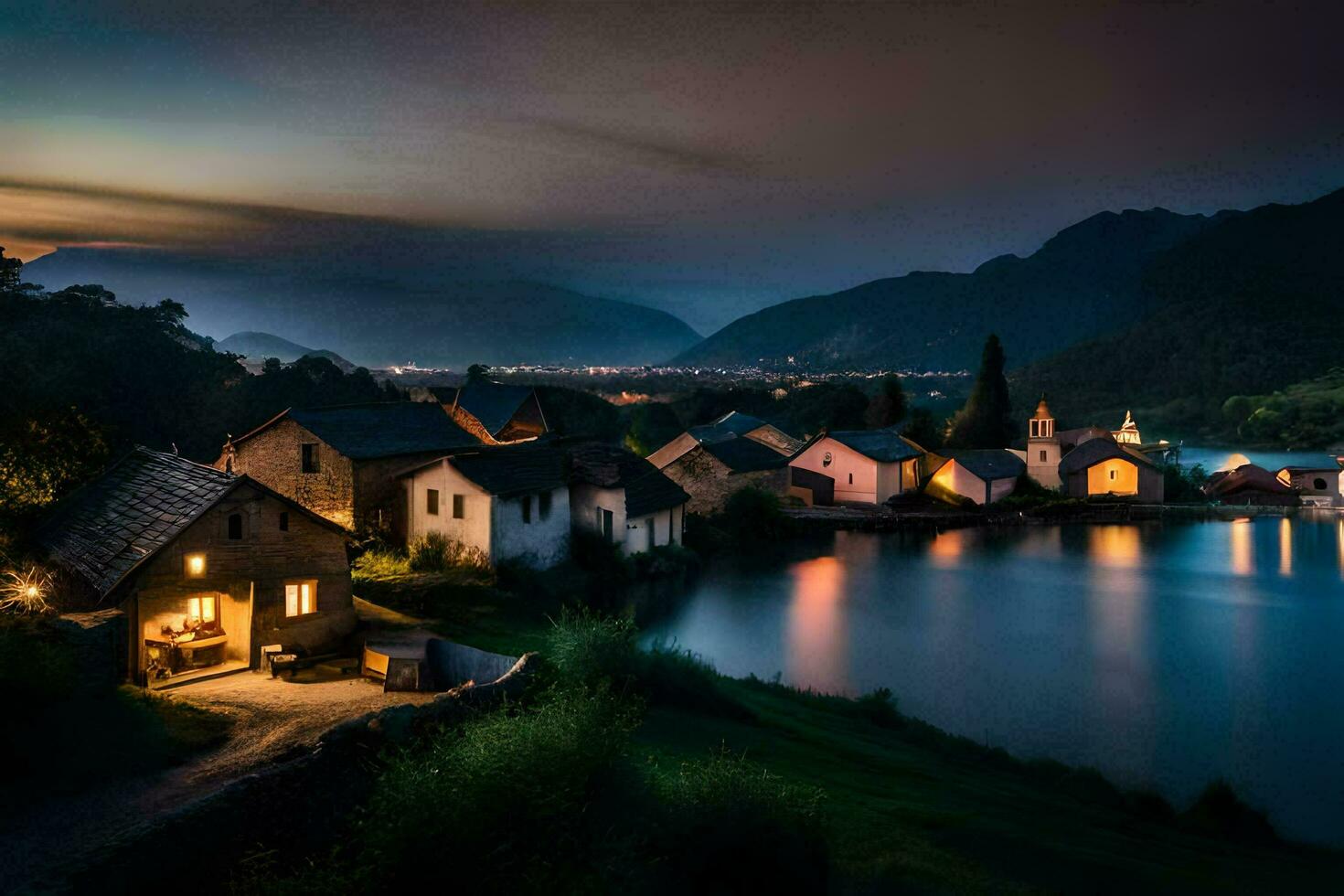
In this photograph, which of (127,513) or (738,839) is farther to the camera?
A: (127,513)

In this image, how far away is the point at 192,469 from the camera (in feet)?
54.5

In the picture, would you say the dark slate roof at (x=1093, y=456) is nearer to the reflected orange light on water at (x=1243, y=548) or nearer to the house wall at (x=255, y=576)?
the reflected orange light on water at (x=1243, y=548)

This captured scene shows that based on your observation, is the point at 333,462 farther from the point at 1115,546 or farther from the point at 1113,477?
the point at 1113,477

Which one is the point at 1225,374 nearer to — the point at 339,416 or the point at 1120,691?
the point at 1120,691

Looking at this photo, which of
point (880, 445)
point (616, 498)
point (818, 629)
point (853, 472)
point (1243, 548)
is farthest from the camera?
point (880, 445)

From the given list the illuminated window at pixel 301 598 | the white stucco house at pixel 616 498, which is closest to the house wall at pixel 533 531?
the white stucco house at pixel 616 498

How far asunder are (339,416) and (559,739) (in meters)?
24.4

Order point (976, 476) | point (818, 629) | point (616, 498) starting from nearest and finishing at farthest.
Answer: point (818, 629)
point (616, 498)
point (976, 476)

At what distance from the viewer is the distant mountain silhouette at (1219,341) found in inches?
Answer: 4250

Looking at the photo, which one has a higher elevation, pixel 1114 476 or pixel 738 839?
pixel 1114 476

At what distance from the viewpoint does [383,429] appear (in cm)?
2980

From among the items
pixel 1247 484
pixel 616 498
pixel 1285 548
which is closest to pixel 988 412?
pixel 1247 484

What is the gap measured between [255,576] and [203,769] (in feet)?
19.1

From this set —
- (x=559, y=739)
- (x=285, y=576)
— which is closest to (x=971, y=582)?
(x=285, y=576)
